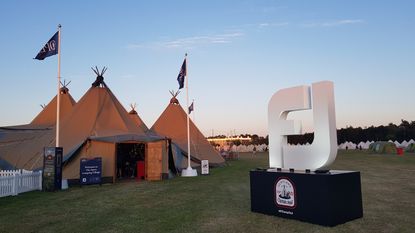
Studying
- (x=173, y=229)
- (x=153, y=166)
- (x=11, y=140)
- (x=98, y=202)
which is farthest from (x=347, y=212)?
(x=11, y=140)

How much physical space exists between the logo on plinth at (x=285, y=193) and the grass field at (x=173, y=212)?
1.31 feet

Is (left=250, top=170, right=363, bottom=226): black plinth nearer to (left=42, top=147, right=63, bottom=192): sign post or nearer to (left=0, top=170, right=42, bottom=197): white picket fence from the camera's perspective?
(left=42, top=147, right=63, bottom=192): sign post

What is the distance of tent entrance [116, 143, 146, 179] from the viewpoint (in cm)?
2127

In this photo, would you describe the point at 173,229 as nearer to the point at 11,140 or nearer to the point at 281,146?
the point at 281,146

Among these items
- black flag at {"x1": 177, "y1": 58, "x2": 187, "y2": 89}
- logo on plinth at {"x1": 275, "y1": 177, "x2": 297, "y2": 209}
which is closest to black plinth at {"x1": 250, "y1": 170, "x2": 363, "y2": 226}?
logo on plinth at {"x1": 275, "y1": 177, "x2": 297, "y2": 209}

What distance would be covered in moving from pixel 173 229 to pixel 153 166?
11.7 metres

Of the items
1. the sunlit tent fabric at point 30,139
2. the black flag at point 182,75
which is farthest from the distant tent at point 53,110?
the black flag at point 182,75

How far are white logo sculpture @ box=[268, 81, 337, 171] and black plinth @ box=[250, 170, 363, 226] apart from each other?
46cm

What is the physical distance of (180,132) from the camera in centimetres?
2770

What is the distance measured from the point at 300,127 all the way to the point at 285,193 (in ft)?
5.83

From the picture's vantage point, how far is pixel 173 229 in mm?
7531

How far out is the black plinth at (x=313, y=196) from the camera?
24.7 ft

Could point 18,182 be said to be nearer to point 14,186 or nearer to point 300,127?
point 14,186

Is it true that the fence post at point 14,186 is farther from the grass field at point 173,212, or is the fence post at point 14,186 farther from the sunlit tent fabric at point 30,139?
the sunlit tent fabric at point 30,139
